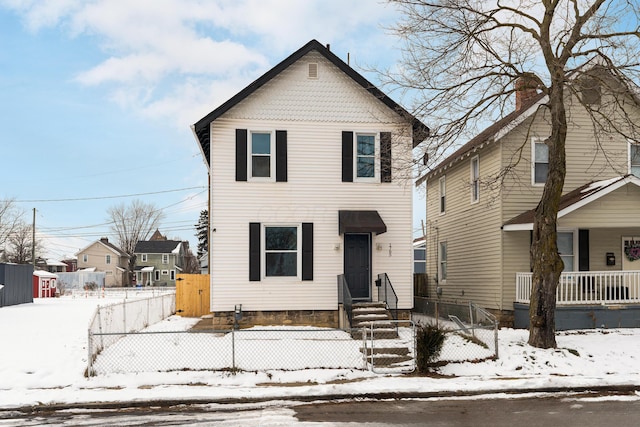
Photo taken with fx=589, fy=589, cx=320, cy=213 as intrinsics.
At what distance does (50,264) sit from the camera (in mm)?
84125

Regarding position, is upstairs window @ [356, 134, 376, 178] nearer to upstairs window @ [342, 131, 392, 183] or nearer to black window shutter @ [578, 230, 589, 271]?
upstairs window @ [342, 131, 392, 183]

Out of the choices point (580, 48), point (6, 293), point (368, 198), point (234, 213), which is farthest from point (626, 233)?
point (6, 293)

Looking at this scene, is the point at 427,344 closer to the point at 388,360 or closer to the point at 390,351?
the point at 388,360

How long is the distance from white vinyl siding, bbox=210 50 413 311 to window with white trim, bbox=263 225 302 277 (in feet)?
0.74

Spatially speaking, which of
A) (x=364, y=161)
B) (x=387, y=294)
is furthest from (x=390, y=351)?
(x=364, y=161)

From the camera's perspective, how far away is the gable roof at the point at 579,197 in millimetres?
15789

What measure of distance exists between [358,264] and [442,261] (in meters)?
7.44

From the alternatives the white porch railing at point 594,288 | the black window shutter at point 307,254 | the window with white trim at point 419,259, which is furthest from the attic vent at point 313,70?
the window with white trim at point 419,259

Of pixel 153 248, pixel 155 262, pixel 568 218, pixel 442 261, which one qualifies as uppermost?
pixel 568 218

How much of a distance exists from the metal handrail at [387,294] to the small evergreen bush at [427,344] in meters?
4.01

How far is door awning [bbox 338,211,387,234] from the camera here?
15898 mm

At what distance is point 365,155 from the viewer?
16.9 m

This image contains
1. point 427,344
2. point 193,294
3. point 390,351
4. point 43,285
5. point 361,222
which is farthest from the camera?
point 43,285

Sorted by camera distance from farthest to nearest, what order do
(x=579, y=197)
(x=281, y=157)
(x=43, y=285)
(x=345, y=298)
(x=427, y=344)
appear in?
(x=43, y=285) < (x=281, y=157) < (x=579, y=197) < (x=345, y=298) < (x=427, y=344)
